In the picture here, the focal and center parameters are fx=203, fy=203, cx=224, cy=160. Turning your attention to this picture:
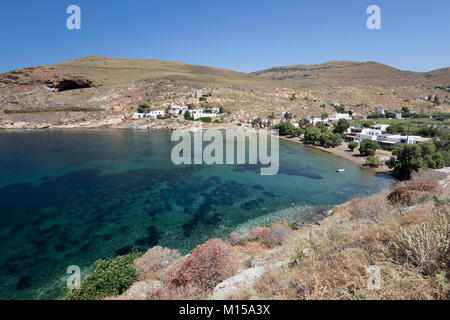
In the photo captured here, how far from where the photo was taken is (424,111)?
79938 millimetres

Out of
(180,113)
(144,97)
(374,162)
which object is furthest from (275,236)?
(144,97)

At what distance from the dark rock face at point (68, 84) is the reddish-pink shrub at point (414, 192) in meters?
122

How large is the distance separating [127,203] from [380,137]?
47668 millimetres

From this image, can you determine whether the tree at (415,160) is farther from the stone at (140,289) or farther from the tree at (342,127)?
the stone at (140,289)

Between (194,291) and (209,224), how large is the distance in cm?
968

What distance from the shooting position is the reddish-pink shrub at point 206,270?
6801 millimetres

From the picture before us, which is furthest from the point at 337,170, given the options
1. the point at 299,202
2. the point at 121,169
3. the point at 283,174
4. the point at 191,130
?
the point at 191,130

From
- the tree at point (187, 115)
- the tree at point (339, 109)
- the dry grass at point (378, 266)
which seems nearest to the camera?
the dry grass at point (378, 266)

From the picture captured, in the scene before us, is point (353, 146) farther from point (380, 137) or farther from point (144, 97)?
point (144, 97)

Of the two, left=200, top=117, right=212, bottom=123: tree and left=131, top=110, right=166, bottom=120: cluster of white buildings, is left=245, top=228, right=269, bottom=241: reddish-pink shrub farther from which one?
left=131, top=110, right=166, bottom=120: cluster of white buildings

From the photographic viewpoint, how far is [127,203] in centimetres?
1945

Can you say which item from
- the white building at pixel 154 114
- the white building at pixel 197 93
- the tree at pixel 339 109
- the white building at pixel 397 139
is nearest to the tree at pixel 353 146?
the white building at pixel 397 139

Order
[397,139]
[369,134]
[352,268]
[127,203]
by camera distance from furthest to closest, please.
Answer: [369,134] < [397,139] < [127,203] < [352,268]

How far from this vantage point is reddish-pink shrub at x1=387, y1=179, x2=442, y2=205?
35.2ft
